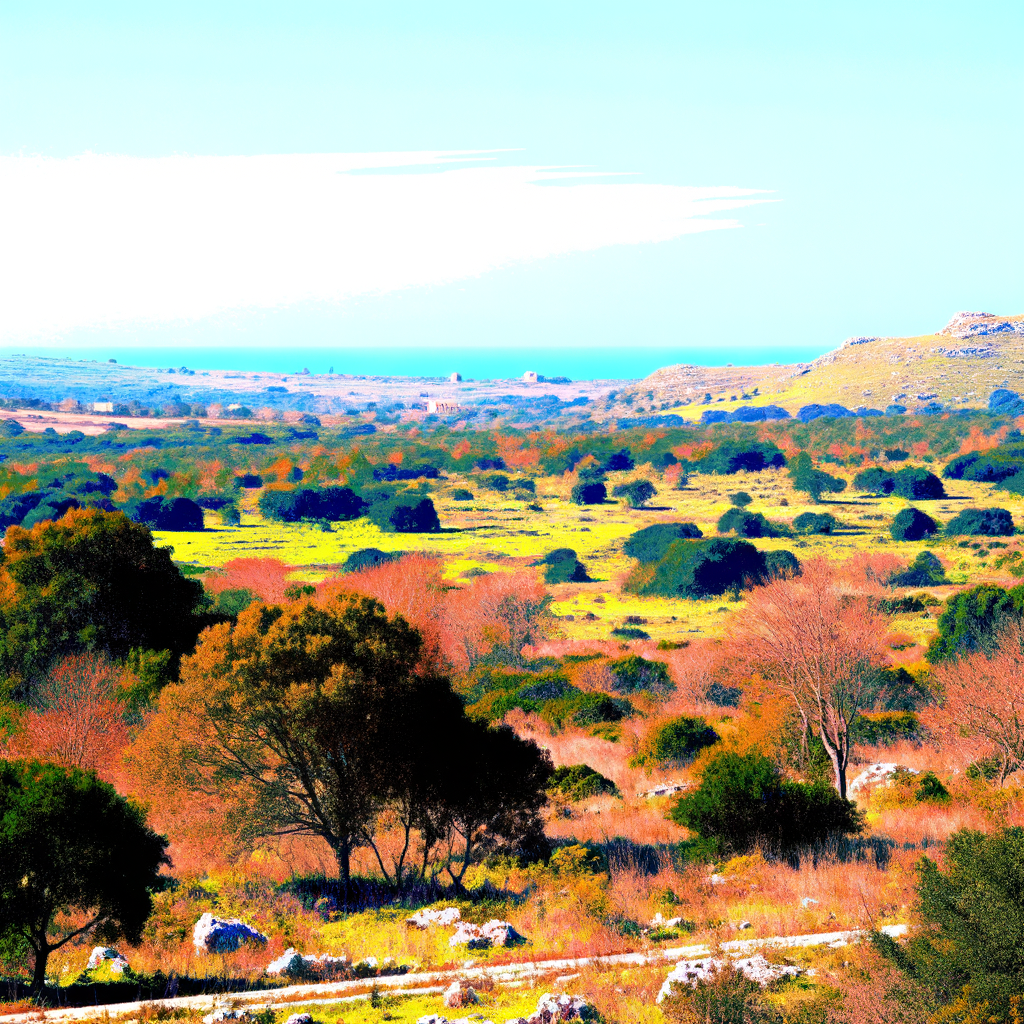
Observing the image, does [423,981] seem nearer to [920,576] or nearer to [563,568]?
[920,576]

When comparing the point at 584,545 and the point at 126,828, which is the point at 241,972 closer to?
the point at 126,828

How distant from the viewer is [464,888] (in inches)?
697

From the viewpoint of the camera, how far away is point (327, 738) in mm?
17297

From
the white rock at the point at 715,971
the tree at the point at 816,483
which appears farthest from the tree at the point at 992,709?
the tree at the point at 816,483

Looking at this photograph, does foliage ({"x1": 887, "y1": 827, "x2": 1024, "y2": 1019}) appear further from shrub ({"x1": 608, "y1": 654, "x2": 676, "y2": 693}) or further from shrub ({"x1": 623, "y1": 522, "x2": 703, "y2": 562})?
shrub ({"x1": 623, "y1": 522, "x2": 703, "y2": 562})

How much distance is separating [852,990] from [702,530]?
79.1 metres

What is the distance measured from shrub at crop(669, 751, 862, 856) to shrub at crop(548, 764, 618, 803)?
226 inches

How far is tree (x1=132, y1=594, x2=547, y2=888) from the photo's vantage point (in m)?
17.1

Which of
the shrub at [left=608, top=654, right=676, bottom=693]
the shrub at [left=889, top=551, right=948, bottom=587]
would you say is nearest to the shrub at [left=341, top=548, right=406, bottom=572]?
the shrub at [left=608, top=654, right=676, bottom=693]

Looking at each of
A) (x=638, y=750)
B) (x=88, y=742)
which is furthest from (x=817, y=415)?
(x=88, y=742)

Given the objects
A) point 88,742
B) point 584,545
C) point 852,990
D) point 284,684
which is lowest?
point 584,545

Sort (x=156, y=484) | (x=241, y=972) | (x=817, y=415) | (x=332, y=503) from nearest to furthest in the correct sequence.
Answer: (x=241, y=972) < (x=332, y=503) < (x=156, y=484) < (x=817, y=415)

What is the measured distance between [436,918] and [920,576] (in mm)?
57636

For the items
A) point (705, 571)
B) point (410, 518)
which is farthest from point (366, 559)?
point (410, 518)
